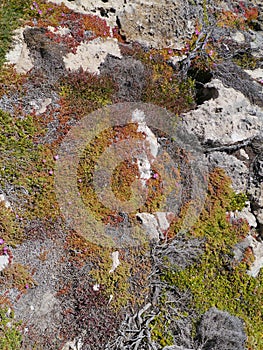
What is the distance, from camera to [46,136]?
18.5 feet

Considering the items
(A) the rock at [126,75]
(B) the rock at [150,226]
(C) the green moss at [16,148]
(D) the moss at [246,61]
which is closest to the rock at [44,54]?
(A) the rock at [126,75]

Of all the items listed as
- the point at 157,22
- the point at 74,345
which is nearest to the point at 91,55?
the point at 157,22

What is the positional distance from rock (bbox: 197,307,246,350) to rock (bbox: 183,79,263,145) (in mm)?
3031

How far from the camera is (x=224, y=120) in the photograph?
22.1ft

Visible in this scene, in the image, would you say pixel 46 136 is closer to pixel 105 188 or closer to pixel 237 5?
pixel 105 188

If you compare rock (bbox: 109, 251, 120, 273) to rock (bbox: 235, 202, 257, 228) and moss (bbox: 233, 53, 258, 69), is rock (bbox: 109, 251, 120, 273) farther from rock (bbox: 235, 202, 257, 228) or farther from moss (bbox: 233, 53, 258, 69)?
moss (bbox: 233, 53, 258, 69)

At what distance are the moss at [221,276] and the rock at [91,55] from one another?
10.1 ft

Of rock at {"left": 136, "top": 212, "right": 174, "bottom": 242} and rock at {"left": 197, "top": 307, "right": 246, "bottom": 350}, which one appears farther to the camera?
rock at {"left": 136, "top": 212, "right": 174, "bottom": 242}

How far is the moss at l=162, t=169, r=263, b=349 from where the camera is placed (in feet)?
19.0

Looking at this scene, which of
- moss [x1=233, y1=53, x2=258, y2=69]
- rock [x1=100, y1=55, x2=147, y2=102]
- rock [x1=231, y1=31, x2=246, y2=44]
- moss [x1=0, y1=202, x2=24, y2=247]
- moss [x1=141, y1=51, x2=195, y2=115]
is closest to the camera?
moss [x1=0, y1=202, x2=24, y2=247]

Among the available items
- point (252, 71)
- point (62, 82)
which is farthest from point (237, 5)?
point (62, 82)

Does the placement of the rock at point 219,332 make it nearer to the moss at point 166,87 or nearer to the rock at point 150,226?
the rock at point 150,226

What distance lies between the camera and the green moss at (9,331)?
14.6 feet

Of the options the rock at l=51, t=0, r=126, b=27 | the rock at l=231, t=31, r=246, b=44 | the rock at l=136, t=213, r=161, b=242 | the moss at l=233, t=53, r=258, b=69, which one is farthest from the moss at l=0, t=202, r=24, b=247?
the rock at l=231, t=31, r=246, b=44
